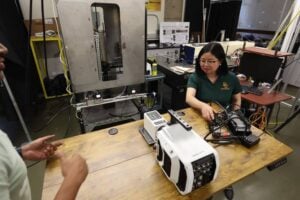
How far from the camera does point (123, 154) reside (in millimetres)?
962

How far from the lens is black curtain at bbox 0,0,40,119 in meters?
2.18

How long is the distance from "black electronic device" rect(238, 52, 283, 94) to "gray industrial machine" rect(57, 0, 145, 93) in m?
1.27

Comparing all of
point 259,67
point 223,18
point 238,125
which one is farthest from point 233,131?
point 223,18

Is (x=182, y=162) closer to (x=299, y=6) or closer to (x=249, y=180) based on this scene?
(x=249, y=180)

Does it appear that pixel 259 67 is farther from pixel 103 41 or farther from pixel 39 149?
pixel 39 149

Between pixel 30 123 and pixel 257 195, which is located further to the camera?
pixel 30 123

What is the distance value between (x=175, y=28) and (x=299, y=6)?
1.76 m

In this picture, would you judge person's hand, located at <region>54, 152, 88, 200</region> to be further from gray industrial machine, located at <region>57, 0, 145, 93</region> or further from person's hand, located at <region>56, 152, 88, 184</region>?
gray industrial machine, located at <region>57, 0, 145, 93</region>

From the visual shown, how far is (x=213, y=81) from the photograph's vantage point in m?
1.58

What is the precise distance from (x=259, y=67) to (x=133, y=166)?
6.19 feet

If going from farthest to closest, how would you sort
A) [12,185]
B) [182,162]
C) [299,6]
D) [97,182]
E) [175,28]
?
1. [175,28]
2. [299,6]
3. [97,182]
4. [182,162]
5. [12,185]

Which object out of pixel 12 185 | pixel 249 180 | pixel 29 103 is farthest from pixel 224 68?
pixel 29 103

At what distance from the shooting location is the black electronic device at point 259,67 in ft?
6.28

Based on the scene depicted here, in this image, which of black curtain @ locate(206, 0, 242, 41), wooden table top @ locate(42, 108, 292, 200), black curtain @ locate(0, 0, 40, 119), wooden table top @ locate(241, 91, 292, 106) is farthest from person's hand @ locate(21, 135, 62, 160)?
black curtain @ locate(206, 0, 242, 41)
